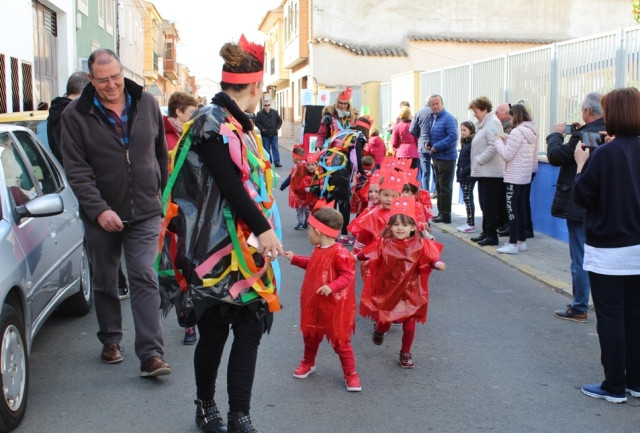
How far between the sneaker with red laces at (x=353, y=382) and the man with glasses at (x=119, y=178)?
1123mm

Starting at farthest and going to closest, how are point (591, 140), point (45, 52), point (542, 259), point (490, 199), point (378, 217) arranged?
point (45, 52) < point (490, 199) < point (542, 259) < point (378, 217) < point (591, 140)

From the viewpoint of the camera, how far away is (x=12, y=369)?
4324 millimetres

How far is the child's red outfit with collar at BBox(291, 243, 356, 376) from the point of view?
16.3 ft

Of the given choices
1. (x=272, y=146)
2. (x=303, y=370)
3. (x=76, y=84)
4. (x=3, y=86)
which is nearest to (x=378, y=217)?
(x=303, y=370)

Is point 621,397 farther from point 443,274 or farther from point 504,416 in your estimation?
point 443,274

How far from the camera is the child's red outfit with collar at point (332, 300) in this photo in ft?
16.3

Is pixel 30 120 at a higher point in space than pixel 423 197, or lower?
higher

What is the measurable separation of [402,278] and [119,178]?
6.56 ft

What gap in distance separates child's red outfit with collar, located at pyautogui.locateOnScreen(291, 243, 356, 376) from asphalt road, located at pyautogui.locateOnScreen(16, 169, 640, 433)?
324mm

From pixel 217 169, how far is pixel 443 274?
5571 mm

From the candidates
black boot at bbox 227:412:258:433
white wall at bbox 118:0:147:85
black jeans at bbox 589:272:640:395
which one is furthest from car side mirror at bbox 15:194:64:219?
white wall at bbox 118:0:147:85

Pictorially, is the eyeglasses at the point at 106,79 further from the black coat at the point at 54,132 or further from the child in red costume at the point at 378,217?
the child in red costume at the point at 378,217

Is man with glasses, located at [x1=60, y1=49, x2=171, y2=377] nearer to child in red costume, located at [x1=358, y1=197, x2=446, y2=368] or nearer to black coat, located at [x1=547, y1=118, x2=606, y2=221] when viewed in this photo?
child in red costume, located at [x1=358, y1=197, x2=446, y2=368]

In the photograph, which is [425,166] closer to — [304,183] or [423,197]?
[304,183]
